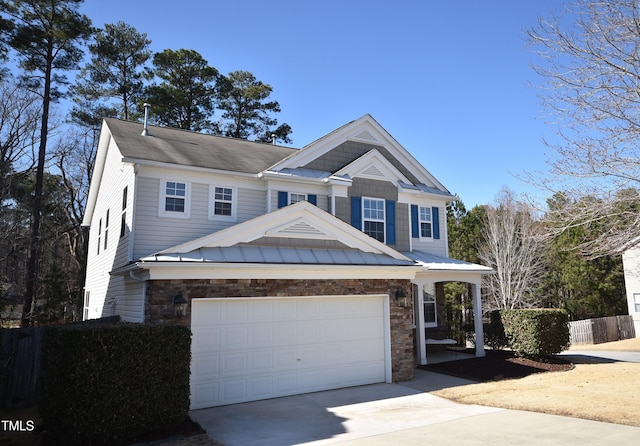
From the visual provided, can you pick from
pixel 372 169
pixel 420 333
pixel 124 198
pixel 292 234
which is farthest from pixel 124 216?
pixel 420 333

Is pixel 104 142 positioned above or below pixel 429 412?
above

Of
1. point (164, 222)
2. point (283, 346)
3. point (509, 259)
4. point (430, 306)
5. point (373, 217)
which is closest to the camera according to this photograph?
point (283, 346)

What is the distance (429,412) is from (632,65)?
7.92 meters

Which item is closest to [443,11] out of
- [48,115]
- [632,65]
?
[632,65]

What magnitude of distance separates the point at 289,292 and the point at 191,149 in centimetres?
693

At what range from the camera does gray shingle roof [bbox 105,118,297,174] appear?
43.3 ft

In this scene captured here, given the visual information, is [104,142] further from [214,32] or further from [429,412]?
A: [429,412]

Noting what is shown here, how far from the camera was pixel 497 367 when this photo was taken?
43.5 ft

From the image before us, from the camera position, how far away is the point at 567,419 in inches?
309

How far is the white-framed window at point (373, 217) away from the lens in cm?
1541

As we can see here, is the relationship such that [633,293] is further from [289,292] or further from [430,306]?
[289,292]

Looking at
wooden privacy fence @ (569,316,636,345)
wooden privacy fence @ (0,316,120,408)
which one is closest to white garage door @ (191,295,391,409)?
wooden privacy fence @ (0,316,120,408)

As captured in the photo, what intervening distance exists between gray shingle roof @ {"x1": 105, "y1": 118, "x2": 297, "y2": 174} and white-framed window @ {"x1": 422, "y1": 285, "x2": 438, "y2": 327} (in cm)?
783

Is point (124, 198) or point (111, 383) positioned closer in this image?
point (111, 383)
